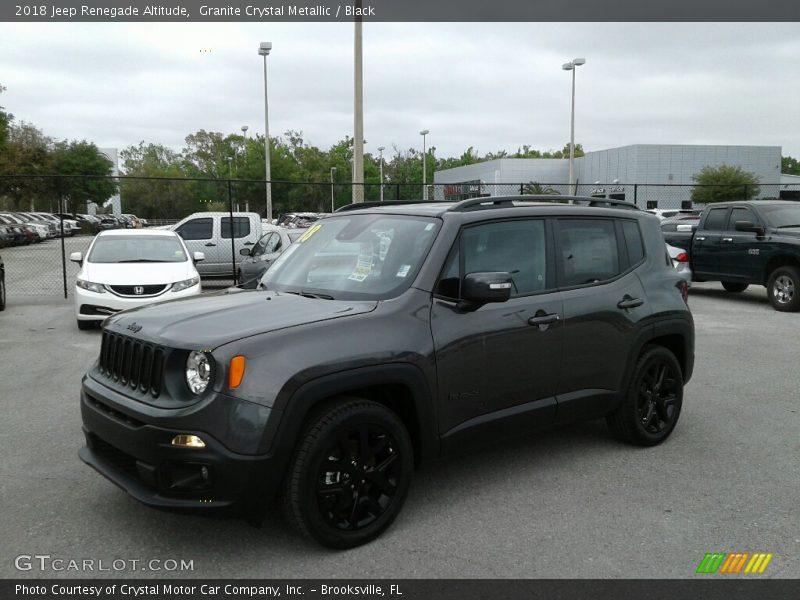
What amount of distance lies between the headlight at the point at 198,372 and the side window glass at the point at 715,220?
517 inches

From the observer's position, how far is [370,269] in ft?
14.6

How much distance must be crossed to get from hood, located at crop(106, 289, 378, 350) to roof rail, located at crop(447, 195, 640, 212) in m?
1.00

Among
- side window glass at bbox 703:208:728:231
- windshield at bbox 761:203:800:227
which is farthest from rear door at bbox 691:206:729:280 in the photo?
windshield at bbox 761:203:800:227

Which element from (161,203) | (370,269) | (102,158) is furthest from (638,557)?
(102,158)

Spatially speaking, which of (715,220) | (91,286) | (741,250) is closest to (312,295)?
(91,286)

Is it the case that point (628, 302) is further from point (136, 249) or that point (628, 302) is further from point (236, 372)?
point (136, 249)

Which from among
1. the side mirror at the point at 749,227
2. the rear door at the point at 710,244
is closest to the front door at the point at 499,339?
the side mirror at the point at 749,227

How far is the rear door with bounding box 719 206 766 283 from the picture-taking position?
1350cm

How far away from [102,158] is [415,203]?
224 feet

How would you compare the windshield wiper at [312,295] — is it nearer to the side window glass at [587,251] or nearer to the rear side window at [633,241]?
the side window glass at [587,251]

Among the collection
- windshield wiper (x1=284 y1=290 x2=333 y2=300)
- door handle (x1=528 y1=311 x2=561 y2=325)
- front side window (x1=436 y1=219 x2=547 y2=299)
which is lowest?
door handle (x1=528 y1=311 x2=561 y2=325)

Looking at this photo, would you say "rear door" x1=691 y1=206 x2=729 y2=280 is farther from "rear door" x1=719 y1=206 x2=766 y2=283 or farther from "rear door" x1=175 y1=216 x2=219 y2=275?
"rear door" x1=175 y1=216 x2=219 y2=275

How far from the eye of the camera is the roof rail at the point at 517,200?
183 inches

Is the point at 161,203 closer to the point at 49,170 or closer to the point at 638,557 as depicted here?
the point at 49,170
